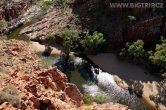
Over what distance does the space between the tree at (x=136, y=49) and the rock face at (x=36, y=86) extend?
1911 cm

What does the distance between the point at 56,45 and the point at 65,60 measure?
593cm

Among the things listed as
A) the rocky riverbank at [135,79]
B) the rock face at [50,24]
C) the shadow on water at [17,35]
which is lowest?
the rocky riverbank at [135,79]

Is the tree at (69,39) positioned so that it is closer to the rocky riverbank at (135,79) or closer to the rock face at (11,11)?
the rocky riverbank at (135,79)

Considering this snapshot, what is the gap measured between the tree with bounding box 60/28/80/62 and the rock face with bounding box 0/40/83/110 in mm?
13570

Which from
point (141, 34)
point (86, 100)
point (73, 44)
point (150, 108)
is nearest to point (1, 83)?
point (86, 100)

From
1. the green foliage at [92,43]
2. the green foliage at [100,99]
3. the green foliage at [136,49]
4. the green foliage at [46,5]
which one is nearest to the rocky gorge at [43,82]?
the green foliage at [92,43]

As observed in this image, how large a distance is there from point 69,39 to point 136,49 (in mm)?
10985

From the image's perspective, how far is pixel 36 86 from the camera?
1292 inches

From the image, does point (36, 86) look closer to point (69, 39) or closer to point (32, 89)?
point (32, 89)

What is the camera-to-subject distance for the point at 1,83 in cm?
3056

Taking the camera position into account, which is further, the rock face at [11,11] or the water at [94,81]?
the rock face at [11,11]

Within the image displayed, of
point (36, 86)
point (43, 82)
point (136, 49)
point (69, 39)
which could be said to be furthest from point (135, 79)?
point (36, 86)

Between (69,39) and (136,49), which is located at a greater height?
(69,39)

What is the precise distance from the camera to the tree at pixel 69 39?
187 ft
